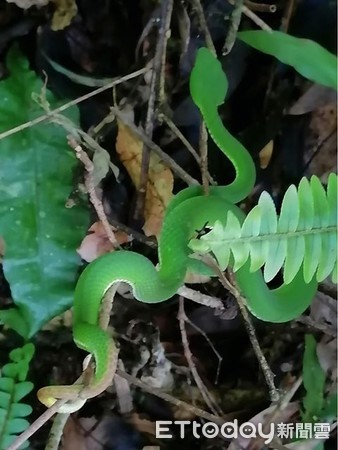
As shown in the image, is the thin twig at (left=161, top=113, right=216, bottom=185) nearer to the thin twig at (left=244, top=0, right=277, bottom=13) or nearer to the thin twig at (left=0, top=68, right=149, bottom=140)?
the thin twig at (left=0, top=68, right=149, bottom=140)

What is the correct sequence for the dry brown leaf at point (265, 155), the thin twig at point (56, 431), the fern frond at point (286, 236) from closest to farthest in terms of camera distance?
the fern frond at point (286, 236) → the thin twig at point (56, 431) → the dry brown leaf at point (265, 155)

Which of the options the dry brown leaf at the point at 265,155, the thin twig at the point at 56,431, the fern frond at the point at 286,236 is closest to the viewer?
the fern frond at the point at 286,236

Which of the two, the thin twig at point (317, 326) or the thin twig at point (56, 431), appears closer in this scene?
the thin twig at point (56, 431)

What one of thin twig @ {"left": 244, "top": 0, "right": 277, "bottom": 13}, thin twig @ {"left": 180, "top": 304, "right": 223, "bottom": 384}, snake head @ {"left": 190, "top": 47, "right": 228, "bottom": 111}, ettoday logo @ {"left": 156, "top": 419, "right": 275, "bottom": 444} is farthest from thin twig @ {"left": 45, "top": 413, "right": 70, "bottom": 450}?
thin twig @ {"left": 244, "top": 0, "right": 277, "bottom": 13}

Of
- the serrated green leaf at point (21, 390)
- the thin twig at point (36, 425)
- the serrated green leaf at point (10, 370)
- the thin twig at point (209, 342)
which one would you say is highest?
the thin twig at point (209, 342)

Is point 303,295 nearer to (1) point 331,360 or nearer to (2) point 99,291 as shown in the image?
(1) point 331,360

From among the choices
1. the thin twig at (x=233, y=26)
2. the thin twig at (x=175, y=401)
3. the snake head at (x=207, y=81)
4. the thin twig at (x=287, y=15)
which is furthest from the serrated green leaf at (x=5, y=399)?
the thin twig at (x=287, y=15)

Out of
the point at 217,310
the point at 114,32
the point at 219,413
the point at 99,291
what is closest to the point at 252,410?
the point at 219,413

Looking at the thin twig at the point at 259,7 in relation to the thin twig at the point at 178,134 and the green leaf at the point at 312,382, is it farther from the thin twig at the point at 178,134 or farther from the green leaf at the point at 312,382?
the green leaf at the point at 312,382

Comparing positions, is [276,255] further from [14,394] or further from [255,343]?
[14,394]
